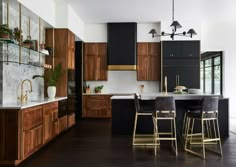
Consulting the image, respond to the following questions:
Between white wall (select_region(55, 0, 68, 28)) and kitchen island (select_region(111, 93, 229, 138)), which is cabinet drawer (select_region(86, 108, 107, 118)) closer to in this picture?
kitchen island (select_region(111, 93, 229, 138))

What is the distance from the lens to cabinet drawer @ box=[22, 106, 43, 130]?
3981 mm

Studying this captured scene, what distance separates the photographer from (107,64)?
349 inches

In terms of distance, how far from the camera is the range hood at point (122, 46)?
8.68m

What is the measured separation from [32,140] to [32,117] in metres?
0.39

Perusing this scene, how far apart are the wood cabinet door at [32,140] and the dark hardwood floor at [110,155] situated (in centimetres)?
A: 14

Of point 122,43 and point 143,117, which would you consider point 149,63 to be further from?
point 143,117

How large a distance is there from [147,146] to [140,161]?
0.98 m

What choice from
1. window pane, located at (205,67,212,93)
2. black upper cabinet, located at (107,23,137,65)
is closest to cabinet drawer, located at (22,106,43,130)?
black upper cabinet, located at (107,23,137,65)

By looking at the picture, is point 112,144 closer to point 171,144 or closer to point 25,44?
point 171,144

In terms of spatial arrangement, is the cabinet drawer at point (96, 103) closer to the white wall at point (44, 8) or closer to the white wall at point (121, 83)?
the white wall at point (121, 83)

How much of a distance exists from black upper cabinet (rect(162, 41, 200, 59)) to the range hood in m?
1.11

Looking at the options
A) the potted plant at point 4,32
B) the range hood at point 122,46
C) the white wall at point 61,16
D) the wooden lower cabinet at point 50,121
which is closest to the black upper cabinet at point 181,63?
the range hood at point 122,46

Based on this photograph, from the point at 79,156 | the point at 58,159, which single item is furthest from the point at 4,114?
the point at 79,156

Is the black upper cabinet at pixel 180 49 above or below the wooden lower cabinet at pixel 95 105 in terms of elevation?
above
